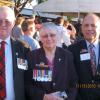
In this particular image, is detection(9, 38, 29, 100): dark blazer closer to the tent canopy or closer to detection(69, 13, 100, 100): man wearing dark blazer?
detection(69, 13, 100, 100): man wearing dark blazer

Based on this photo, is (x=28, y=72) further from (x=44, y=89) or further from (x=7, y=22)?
(x=7, y=22)

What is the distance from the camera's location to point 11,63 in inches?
156

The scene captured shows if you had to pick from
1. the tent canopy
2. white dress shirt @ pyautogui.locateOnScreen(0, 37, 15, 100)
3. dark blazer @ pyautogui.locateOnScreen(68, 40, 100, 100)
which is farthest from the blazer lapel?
the tent canopy

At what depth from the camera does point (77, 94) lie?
14.5ft

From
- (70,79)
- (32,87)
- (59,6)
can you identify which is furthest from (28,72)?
(59,6)

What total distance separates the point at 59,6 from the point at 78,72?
9.77 m

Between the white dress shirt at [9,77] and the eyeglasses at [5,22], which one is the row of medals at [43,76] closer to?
the white dress shirt at [9,77]

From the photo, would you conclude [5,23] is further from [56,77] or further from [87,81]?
[87,81]

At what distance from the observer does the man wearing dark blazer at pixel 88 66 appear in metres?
4.48

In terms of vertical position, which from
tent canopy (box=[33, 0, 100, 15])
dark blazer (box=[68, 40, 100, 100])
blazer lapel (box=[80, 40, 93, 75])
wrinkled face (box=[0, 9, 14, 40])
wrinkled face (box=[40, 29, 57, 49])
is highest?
tent canopy (box=[33, 0, 100, 15])

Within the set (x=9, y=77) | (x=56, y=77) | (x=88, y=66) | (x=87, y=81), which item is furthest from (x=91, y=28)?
(x=9, y=77)

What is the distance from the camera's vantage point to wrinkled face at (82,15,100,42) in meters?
4.51

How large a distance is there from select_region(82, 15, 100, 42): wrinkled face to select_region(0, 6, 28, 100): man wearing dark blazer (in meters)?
0.96

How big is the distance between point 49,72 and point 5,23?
2.41 feet
